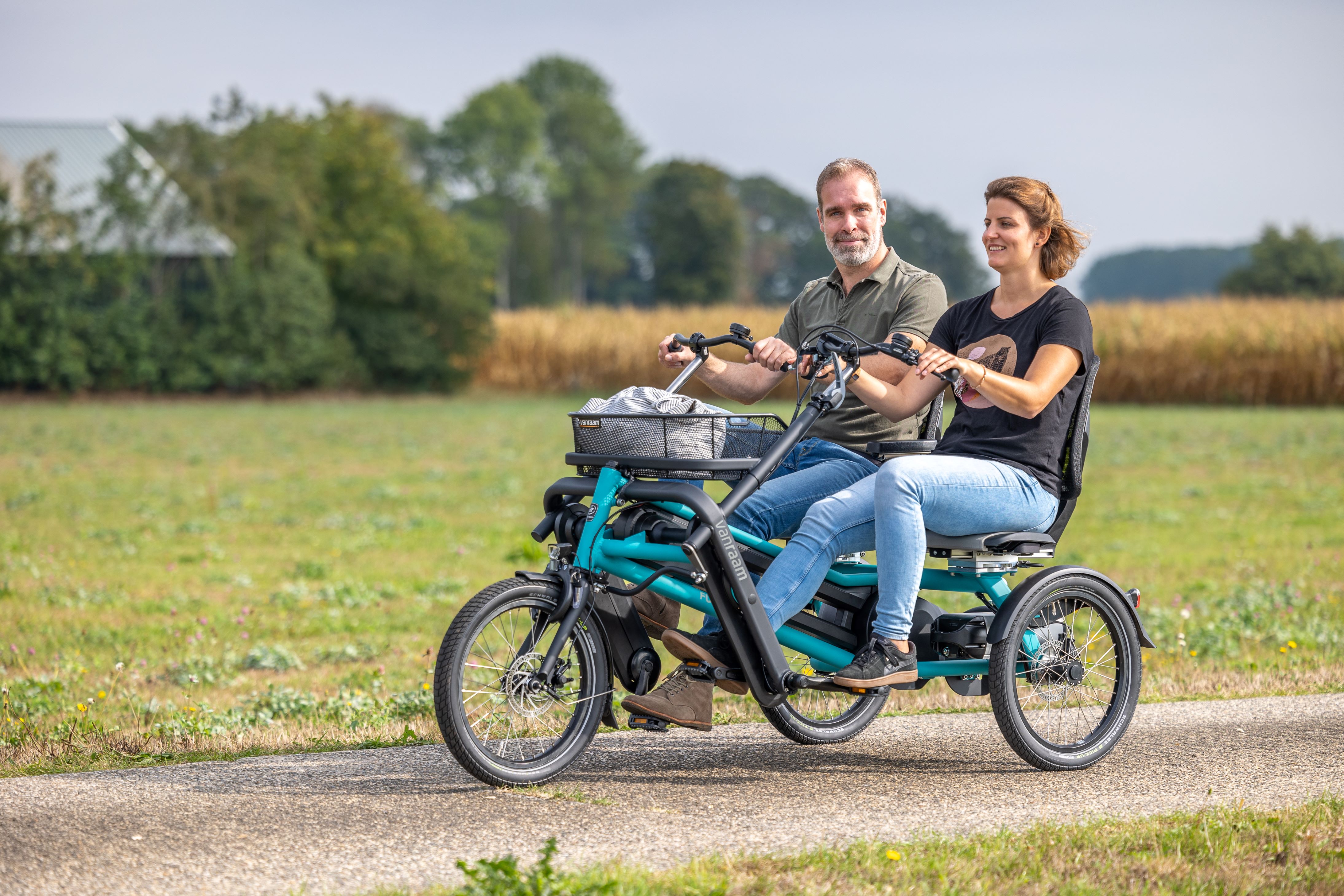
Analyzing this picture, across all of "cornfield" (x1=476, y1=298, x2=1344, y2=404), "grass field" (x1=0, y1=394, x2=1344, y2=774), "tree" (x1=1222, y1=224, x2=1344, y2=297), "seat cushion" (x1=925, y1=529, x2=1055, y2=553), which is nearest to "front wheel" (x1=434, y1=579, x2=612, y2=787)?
"grass field" (x1=0, y1=394, x2=1344, y2=774)

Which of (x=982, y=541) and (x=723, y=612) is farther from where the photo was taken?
(x=982, y=541)

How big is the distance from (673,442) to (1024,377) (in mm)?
1336

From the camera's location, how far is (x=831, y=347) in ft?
15.3

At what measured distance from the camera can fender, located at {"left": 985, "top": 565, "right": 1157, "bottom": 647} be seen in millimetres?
4816

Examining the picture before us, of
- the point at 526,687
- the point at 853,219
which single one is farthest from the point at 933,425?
the point at 526,687

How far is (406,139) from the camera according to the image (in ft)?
306

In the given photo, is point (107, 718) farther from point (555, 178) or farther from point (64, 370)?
point (555, 178)

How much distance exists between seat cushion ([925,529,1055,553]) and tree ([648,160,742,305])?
75.6m

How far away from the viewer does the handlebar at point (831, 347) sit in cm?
452

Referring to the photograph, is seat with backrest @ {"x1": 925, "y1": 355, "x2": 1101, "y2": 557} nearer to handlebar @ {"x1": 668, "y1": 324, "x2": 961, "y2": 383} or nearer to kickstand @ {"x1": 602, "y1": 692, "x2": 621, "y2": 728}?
handlebar @ {"x1": 668, "y1": 324, "x2": 961, "y2": 383}

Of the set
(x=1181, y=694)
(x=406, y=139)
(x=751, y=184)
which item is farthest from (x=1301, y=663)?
(x=751, y=184)

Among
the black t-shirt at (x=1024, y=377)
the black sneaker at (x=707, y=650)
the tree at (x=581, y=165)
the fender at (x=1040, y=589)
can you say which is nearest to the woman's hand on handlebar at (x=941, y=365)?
the black t-shirt at (x=1024, y=377)

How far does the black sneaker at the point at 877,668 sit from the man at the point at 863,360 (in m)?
0.49

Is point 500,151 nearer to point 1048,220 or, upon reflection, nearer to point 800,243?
point 800,243
